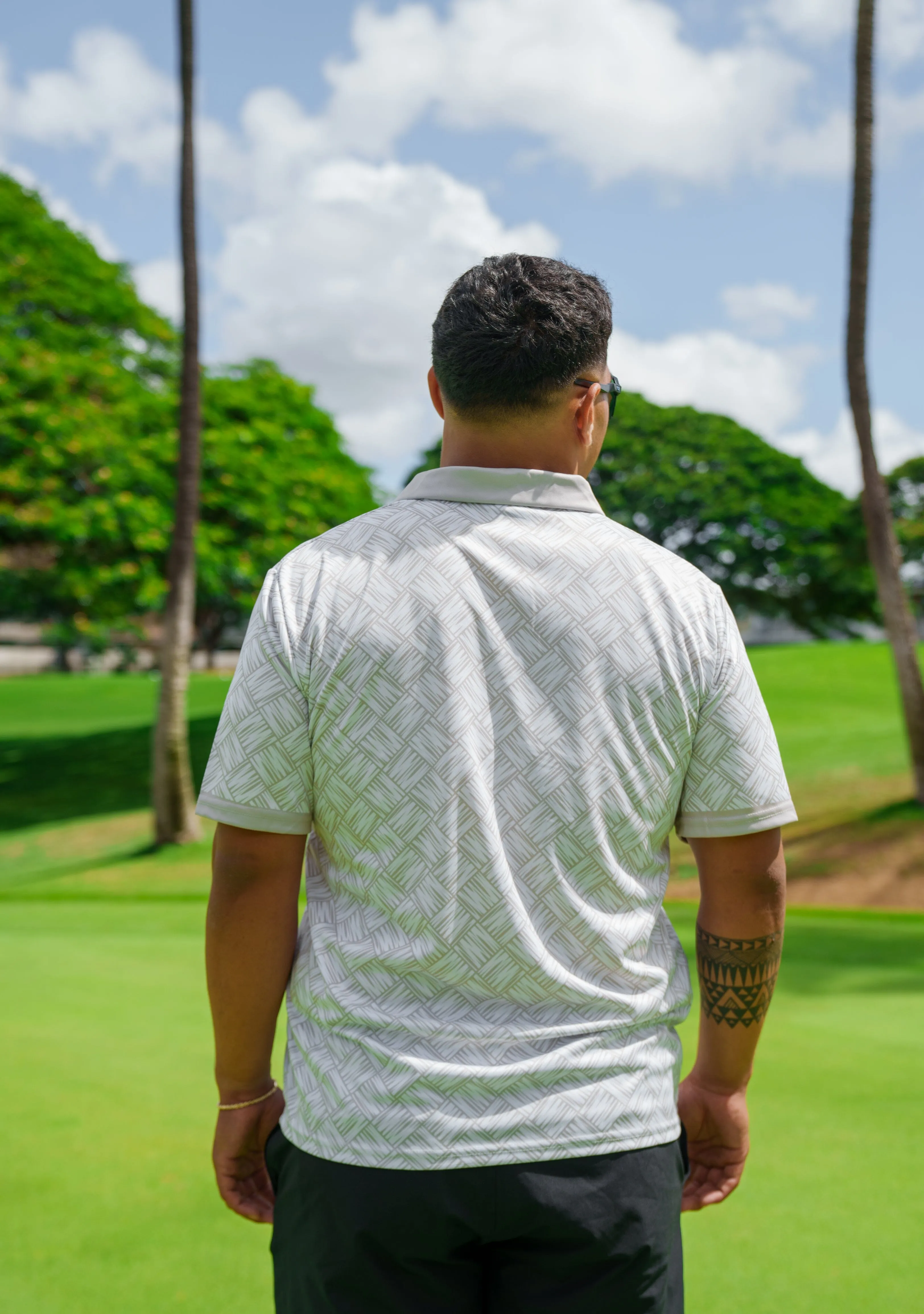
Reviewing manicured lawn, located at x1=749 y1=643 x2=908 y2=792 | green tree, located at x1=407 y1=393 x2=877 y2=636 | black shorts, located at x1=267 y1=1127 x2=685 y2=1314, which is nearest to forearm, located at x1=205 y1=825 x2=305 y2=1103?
black shorts, located at x1=267 y1=1127 x2=685 y2=1314

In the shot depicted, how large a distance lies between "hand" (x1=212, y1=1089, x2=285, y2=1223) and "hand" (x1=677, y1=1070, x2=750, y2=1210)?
0.57 metres

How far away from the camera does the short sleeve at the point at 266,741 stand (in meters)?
1.27

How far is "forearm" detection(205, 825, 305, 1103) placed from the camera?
133cm

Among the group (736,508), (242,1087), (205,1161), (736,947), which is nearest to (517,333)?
(736,947)

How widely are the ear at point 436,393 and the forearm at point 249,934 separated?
0.58m

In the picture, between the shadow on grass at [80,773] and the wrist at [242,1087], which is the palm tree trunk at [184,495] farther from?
the wrist at [242,1087]

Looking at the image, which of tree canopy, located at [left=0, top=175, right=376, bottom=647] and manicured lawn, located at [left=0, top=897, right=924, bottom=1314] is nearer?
manicured lawn, located at [left=0, top=897, right=924, bottom=1314]

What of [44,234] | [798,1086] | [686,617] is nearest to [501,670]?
[686,617]

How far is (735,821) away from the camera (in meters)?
1.35

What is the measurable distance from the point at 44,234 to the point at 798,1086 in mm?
15929

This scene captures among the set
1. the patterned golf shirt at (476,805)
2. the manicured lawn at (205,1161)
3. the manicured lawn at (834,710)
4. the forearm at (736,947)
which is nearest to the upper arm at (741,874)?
the forearm at (736,947)

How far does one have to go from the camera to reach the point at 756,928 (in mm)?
1423

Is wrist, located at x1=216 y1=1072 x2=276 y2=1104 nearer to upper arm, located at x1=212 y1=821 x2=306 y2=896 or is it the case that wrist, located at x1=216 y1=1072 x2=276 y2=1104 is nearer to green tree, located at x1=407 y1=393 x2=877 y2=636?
upper arm, located at x1=212 y1=821 x2=306 y2=896

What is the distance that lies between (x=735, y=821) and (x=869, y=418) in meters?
9.94
